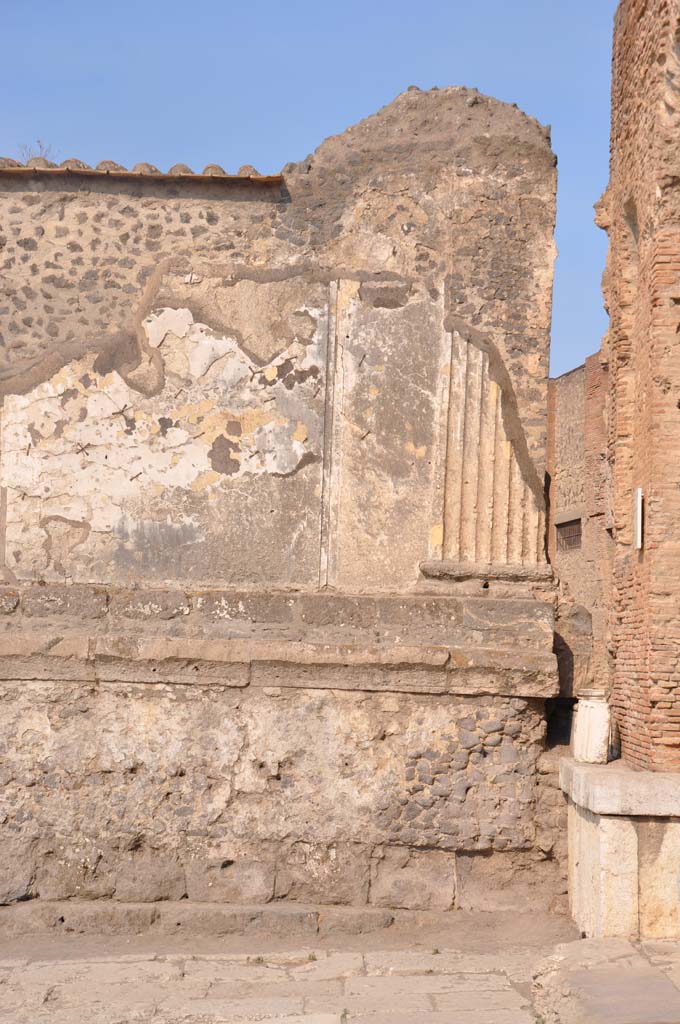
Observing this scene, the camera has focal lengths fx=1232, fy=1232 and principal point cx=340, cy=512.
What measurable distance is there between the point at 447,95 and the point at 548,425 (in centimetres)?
A: 199

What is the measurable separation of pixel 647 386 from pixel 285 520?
2.09 meters

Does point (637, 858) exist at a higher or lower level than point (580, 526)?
lower

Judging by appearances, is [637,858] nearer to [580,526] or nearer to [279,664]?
[279,664]

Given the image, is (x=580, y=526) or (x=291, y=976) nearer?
(x=291, y=976)

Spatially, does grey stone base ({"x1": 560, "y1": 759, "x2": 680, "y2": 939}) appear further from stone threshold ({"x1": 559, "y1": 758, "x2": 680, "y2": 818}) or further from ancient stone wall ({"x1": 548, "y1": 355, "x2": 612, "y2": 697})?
ancient stone wall ({"x1": 548, "y1": 355, "x2": 612, "y2": 697})

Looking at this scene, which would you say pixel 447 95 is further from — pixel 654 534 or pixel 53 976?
pixel 53 976

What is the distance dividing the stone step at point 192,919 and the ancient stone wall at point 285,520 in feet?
0.34

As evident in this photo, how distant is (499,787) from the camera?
21.3 ft

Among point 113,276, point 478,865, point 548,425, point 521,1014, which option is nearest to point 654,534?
point 548,425

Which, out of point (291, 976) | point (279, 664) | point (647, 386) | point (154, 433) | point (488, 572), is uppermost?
point (647, 386)

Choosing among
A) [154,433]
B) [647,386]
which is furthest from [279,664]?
[647,386]

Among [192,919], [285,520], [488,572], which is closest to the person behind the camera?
[192,919]

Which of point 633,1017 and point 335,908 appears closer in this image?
point 633,1017

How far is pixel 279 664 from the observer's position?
258 inches
